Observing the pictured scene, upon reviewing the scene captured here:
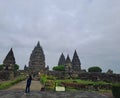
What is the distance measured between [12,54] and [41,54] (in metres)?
27.0

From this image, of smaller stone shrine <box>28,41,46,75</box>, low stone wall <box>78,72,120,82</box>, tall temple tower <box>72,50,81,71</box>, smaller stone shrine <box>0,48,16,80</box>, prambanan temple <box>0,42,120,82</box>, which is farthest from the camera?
smaller stone shrine <box>28,41,46,75</box>

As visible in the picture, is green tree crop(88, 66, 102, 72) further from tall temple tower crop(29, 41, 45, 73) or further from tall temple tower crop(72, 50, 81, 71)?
tall temple tower crop(29, 41, 45, 73)

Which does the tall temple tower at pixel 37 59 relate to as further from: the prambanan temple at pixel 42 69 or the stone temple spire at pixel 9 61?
the stone temple spire at pixel 9 61

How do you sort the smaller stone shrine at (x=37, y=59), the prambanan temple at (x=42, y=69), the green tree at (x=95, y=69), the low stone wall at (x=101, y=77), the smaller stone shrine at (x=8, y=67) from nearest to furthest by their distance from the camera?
1. the smaller stone shrine at (x=8, y=67)
2. the prambanan temple at (x=42, y=69)
3. the low stone wall at (x=101, y=77)
4. the green tree at (x=95, y=69)
5. the smaller stone shrine at (x=37, y=59)

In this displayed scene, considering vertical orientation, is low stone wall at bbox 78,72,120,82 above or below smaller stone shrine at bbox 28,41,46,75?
below

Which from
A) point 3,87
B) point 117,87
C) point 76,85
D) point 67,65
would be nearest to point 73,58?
point 67,65

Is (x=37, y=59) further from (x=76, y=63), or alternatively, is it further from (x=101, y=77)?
(x=101, y=77)

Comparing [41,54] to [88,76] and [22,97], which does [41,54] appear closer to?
[88,76]

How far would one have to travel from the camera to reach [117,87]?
56.3 ft

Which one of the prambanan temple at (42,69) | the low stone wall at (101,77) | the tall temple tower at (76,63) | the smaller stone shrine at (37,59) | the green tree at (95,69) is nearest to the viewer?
the prambanan temple at (42,69)

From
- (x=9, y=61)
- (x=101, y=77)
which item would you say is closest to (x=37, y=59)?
(x=101, y=77)

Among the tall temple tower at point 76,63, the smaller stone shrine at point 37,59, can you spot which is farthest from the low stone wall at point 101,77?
the smaller stone shrine at point 37,59

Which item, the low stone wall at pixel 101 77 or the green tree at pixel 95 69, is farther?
the green tree at pixel 95 69

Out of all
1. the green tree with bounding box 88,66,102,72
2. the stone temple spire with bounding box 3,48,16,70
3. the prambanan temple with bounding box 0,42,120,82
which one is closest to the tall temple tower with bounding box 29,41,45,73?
the prambanan temple with bounding box 0,42,120,82
